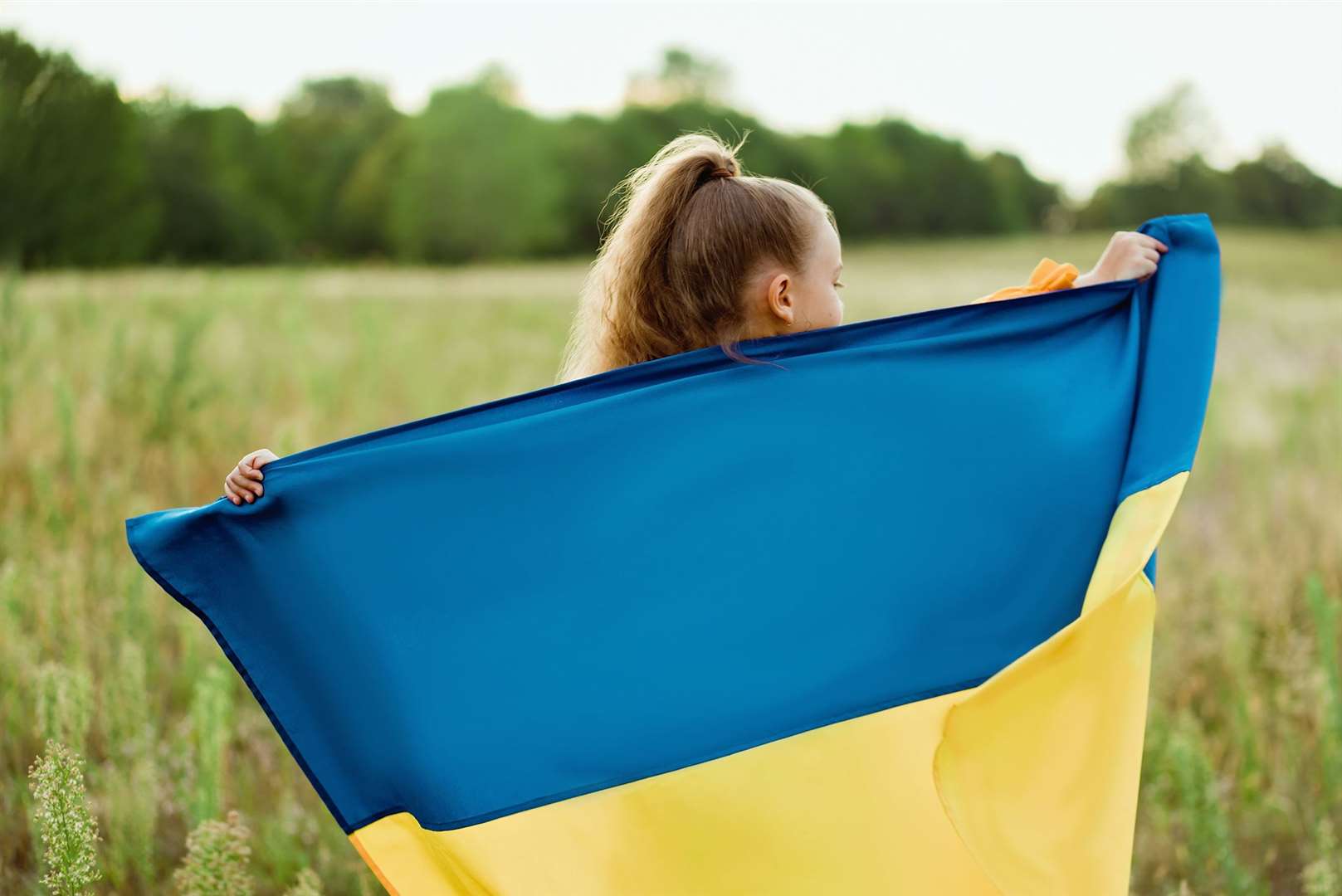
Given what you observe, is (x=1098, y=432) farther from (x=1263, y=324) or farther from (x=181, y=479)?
(x=1263, y=324)

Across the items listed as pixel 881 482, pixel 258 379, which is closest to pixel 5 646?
pixel 881 482

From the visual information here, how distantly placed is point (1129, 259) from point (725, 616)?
1113 mm

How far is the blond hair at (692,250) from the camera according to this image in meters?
2.12

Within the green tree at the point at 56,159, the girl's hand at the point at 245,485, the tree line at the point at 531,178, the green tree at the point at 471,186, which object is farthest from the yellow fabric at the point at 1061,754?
the green tree at the point at 471,186

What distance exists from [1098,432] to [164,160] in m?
32.2

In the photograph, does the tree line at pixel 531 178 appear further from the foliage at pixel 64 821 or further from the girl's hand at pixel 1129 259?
the girl's hand at pixel 1129 259

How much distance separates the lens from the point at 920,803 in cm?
177

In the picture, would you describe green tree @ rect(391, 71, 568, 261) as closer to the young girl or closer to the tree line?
the tree line

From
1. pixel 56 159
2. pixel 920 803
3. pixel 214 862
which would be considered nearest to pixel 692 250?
pixel 920 803

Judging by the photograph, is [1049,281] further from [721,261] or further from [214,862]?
[214,862]

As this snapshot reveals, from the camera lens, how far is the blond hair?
212 cm

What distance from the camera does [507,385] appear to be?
7961mm

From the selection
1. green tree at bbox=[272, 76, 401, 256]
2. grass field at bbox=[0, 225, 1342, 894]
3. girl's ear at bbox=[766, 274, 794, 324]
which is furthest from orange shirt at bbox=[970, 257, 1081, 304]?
green tree at bbox=[272, 76, 401, 256]

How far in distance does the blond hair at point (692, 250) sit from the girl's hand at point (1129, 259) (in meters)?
0.58
